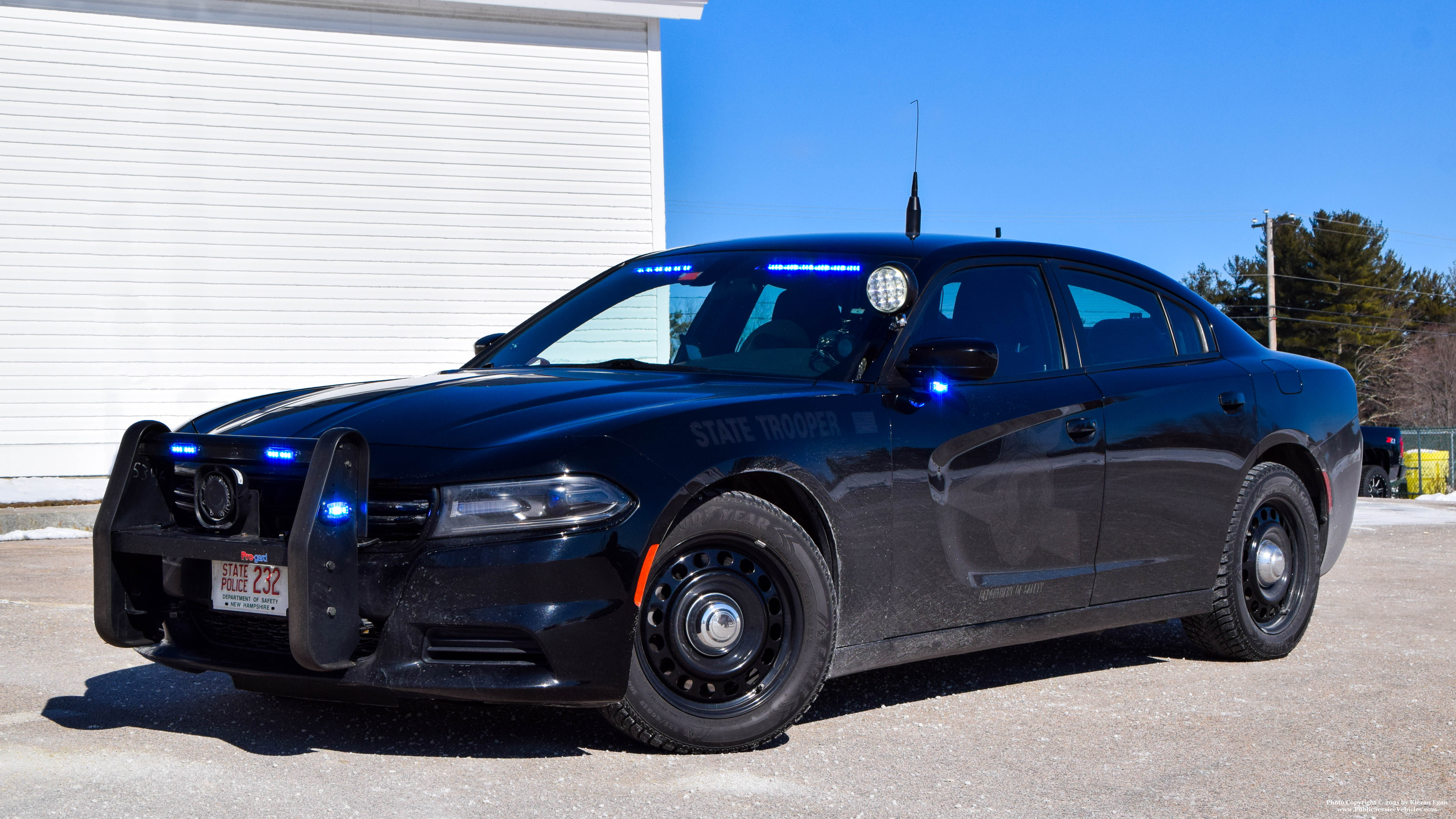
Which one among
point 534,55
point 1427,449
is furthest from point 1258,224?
point 534,55

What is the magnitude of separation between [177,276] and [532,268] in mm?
3377

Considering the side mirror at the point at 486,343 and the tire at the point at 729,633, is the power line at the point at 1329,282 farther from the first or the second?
the tire at the point at 729,633

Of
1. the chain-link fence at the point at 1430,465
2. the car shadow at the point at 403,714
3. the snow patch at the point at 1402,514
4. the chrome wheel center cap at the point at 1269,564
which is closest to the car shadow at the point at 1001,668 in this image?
the car shadow at the point at 403,714

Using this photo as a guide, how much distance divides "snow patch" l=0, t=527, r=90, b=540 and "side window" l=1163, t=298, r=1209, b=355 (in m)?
8.73

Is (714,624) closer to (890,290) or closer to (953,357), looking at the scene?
(953,357)

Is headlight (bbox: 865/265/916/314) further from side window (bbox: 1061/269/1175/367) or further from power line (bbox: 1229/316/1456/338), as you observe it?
power line (bbox: 1229/316/1456/338)

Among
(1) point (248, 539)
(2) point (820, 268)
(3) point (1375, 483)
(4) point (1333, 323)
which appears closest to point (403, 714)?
(1) point (248, 539)

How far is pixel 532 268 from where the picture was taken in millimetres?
14625

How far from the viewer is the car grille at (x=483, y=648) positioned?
139 inches

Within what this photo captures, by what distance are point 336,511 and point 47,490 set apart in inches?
421

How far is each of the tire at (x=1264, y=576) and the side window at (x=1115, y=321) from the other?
2.27 feet

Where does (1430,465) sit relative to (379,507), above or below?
below

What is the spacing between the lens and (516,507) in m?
3.55

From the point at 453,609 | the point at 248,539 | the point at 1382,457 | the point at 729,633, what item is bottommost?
the point at 1382,457
